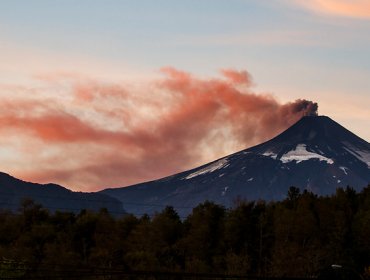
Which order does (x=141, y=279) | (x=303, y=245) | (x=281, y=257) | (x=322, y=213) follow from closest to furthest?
(x=141, y=279) → (x=281, y=257) → (x=303, y=245) → (x=322, y=213)

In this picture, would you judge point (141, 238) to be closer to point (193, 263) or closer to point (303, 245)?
point (193, 263)

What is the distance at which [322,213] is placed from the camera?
14725cm

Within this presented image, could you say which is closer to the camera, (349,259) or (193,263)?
(349,259)

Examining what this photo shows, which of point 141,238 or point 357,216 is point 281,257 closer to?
point 357,216

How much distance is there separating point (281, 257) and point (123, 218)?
43430 millimetres

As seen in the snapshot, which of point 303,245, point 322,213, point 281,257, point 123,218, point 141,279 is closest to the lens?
point 141,279

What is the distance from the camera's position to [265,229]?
144375 mm

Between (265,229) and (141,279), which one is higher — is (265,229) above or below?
above

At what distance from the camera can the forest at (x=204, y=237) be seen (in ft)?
433

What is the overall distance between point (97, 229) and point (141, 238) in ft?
30.6

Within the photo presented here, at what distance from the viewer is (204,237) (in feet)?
470

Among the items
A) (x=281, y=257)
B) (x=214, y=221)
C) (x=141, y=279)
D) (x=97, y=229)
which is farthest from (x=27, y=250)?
(x=281, y=257)

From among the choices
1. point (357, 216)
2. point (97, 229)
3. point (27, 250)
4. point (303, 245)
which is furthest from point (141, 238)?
point (357, 216)

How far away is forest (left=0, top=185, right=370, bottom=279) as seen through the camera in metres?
132
